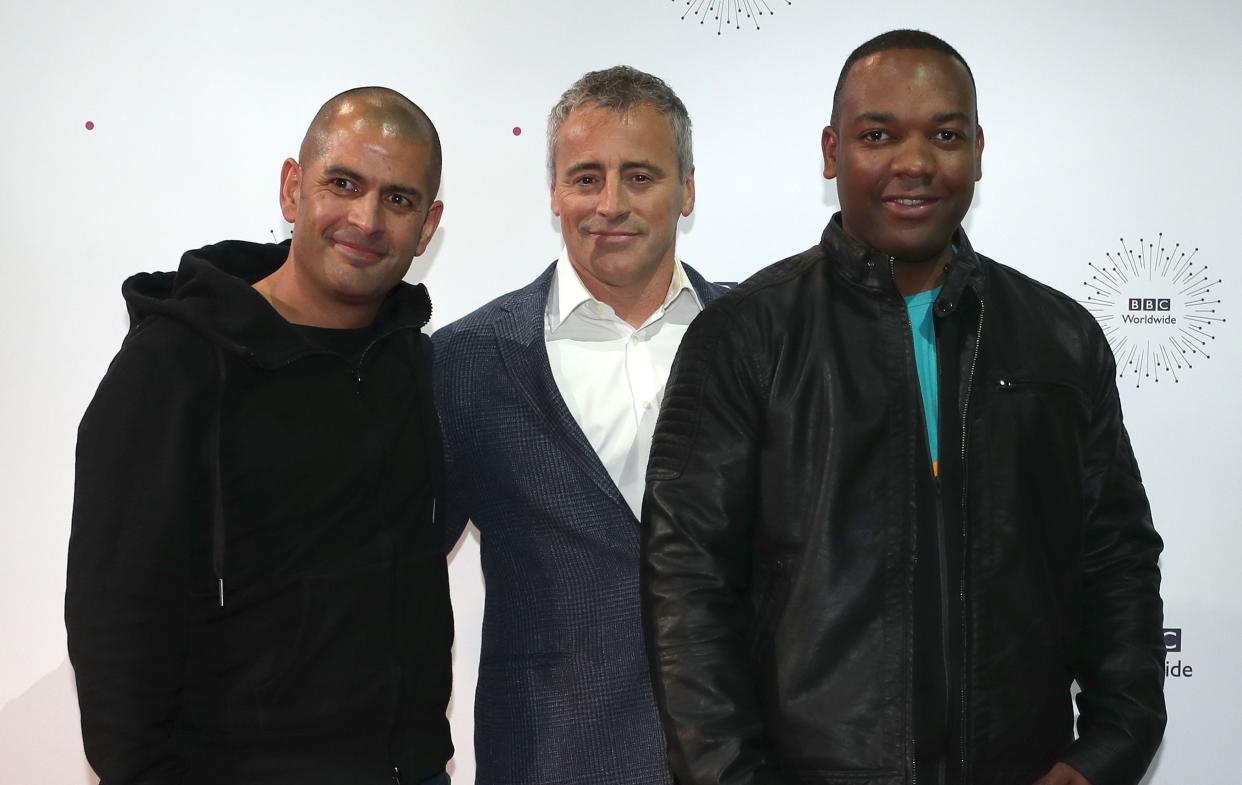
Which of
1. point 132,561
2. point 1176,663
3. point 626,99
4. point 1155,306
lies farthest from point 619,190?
point 1176,663

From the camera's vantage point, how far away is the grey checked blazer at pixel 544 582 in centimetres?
178

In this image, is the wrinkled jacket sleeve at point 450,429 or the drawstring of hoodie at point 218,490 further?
the wrinkled jacket sleeve at point 450,429

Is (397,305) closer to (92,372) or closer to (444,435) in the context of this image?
(444,435)

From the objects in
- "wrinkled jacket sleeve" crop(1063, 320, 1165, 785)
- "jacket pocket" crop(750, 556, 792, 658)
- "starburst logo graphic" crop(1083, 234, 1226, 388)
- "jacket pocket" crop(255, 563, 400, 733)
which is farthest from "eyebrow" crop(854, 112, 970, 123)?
"starburst logo graphic" crop(1083, 234, 1226, 388)

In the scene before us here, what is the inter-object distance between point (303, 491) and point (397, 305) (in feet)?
1.30

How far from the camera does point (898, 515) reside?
142cm

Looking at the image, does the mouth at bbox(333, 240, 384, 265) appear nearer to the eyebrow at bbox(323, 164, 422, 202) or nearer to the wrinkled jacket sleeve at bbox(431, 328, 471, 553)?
the eyebrow at bbox(323, 164, 422, 202)

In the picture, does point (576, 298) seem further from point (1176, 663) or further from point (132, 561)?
point (1176, 663)

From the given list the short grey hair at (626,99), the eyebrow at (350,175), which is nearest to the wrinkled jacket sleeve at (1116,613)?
the short grey hair at (626,99)

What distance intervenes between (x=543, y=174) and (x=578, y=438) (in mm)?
908

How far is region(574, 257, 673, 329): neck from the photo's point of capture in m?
1.96

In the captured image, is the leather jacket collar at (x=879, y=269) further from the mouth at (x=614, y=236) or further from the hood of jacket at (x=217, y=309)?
the hood of jacket at (x=217, y=309)

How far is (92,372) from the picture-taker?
2.47 meters

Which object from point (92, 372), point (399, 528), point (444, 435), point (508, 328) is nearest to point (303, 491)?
point (399, 528)
